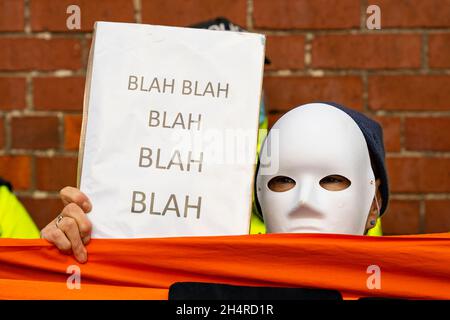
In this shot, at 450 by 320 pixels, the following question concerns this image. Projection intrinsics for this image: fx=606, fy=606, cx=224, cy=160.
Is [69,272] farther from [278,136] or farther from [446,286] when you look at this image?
[446,286]

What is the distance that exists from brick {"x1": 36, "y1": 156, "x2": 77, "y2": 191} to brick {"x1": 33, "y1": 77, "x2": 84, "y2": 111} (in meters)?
0.14

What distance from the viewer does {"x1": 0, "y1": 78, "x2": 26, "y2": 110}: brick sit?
1620 millimetres

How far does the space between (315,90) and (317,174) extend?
541 mm

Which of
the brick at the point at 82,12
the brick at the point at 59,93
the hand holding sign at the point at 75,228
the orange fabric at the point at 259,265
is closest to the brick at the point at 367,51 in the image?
the brick at the point at 82,12

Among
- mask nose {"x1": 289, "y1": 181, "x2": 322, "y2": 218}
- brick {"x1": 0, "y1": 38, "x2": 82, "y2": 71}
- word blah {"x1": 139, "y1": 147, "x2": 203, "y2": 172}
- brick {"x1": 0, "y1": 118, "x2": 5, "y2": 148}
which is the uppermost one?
brick {"x1": 0, "y1": 38, "x2": 82, "y2": 71}

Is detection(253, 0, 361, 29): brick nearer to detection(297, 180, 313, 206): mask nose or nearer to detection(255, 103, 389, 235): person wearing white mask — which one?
detection(255, 103, 389, 235): person wearing white mask

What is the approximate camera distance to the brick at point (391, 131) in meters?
1.56

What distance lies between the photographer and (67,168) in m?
1.62

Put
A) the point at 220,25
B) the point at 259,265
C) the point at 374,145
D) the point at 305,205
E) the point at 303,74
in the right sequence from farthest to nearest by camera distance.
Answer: the point at 303,74
the point at 220,25
the point at 374,145
the point at 305,205
the point at 259,265

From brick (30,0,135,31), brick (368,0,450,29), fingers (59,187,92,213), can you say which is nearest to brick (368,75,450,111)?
brick (368,0,450,29)

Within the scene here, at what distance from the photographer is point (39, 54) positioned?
5.28 ft

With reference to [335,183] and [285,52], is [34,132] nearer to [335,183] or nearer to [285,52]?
[285,52]

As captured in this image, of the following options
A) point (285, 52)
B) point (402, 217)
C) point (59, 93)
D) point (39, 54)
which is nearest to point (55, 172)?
point (59, 93)
